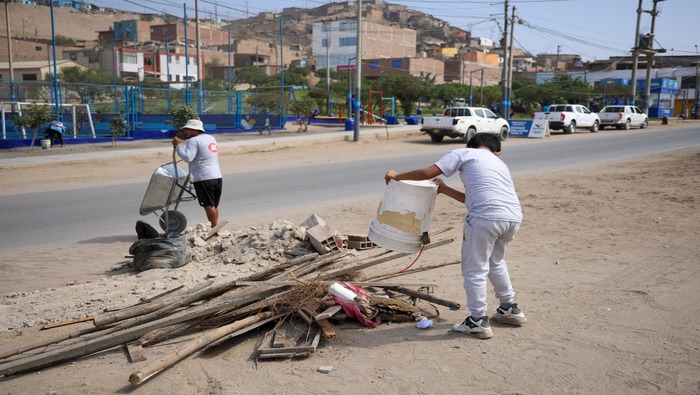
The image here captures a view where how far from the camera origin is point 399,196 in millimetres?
4949

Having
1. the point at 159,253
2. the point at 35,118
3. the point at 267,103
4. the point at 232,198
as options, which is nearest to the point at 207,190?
the point at 159,253

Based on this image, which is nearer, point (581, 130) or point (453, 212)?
point (453, 212)

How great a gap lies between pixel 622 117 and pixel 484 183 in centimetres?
3902

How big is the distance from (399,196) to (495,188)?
79cm

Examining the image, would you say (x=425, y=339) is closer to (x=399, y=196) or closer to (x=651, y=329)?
(x=399, y=196)

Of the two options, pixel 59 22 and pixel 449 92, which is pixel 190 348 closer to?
pixel 449 92

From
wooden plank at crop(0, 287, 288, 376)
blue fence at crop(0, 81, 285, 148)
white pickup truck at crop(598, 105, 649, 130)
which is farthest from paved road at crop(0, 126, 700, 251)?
white pickup truck at crop(598, 105, 649, 130)

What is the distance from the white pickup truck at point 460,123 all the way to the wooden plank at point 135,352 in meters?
24.0

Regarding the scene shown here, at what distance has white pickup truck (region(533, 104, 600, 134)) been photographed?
3444cm

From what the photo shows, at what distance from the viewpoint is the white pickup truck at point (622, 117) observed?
39656 millimetres

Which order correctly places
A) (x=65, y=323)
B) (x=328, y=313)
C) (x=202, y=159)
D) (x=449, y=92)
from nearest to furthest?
1. (x=328, y=313)
2. (x=65, y=323)
3. (x=202, y=159)
4. (x=449, y=92)

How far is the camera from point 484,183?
455 centimetres

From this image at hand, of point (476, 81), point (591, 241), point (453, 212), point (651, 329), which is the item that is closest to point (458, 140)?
point (453, 212)

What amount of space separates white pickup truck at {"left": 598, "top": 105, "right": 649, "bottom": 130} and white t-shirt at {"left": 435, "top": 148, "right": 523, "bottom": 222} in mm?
38779
